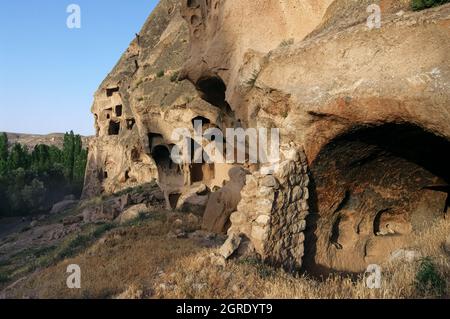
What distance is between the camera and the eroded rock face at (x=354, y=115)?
5477mm

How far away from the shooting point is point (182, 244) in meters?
8.24

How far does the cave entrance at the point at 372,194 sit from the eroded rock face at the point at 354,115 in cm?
2

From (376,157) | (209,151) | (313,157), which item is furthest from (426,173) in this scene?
(209,151)

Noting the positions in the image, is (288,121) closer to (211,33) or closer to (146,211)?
(211,33)

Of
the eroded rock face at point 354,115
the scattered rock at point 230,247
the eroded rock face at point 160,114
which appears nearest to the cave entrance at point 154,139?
the eroded rock face at point 160,114

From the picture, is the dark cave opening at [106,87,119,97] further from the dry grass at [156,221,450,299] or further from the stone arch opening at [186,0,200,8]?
the dry grass at [156,221,450,299]

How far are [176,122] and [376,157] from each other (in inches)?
480

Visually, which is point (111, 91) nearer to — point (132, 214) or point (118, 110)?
point (118, 110)

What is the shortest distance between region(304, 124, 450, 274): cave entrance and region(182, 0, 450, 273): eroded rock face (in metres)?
0.02

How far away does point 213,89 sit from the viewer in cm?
1330

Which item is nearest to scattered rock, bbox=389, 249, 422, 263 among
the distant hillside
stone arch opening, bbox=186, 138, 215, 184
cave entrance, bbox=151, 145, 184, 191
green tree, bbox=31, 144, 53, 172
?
stone arch opening, bbox=186, 138, 215, 184

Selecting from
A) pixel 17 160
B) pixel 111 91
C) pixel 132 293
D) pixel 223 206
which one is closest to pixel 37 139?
pixel 17 160

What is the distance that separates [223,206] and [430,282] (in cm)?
659

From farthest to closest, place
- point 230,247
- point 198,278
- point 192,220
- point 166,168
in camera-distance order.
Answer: point 166,168 < point 192,220 < point 230,247 < point 198,278
